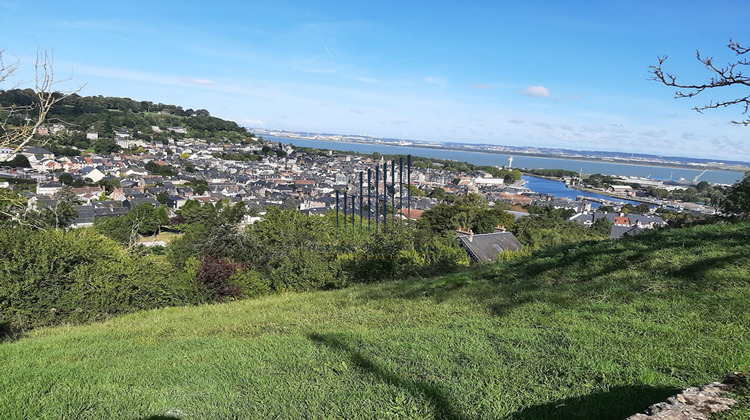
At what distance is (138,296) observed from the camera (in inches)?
338

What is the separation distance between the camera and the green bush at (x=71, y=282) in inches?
287

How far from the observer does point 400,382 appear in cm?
345

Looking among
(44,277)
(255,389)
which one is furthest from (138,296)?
(255,389)

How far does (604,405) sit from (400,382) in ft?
4.56

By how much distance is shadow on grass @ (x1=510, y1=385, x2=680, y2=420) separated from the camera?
2.69m

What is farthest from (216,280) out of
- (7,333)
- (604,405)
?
(604,405)

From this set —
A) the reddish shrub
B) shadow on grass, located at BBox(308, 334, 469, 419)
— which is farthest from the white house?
shadow on grass, located at BBox(308, 334, 469, 419)

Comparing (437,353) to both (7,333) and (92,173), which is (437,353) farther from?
(92,173)

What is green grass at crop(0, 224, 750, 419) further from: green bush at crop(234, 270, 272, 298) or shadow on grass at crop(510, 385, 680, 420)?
green bush at crop(234, 270, 272, 298)

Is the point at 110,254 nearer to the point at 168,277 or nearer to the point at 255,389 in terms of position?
the point at 168,277

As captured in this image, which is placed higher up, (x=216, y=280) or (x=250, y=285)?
(x=216, y=280)

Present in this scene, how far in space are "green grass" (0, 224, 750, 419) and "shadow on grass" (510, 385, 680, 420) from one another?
1cm

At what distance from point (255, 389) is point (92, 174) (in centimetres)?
→ 8200

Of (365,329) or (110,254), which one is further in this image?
(110,254)
